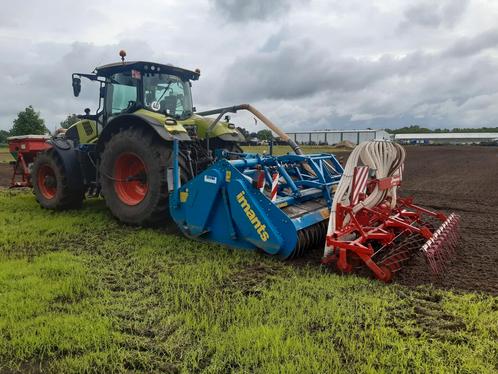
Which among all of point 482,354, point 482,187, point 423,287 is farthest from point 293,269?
point 482,187

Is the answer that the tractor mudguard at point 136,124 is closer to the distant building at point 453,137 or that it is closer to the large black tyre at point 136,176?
the large black tyre at point 136,176

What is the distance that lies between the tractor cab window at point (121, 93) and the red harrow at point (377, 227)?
371 cm

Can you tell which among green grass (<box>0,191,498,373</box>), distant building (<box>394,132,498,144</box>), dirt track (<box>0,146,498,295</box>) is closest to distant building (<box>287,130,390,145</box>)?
distant building (<box>394,132,498,144</box>)

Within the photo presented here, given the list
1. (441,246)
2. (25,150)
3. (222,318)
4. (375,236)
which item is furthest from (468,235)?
(25,150)

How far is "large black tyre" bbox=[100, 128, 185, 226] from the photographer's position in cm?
533

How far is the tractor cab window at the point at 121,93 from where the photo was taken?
6.43m

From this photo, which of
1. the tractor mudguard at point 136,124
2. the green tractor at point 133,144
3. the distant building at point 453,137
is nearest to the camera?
the tractor mudguard at point 136,124

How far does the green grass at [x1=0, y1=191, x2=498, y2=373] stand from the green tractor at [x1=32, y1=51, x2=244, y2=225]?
1.27 m

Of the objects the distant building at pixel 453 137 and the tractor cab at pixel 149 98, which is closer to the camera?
the tractor cab at pixel 149 98

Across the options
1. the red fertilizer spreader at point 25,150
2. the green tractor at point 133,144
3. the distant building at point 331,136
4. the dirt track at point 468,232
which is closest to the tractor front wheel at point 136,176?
the green tractor at point 133,144

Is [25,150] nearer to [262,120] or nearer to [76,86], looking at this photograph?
[76,86]

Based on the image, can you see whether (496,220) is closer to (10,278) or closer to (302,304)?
(302,304)

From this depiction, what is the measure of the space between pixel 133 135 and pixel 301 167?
94.0 inches

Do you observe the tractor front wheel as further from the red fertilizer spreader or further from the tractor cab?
the red fertilizer spreader
